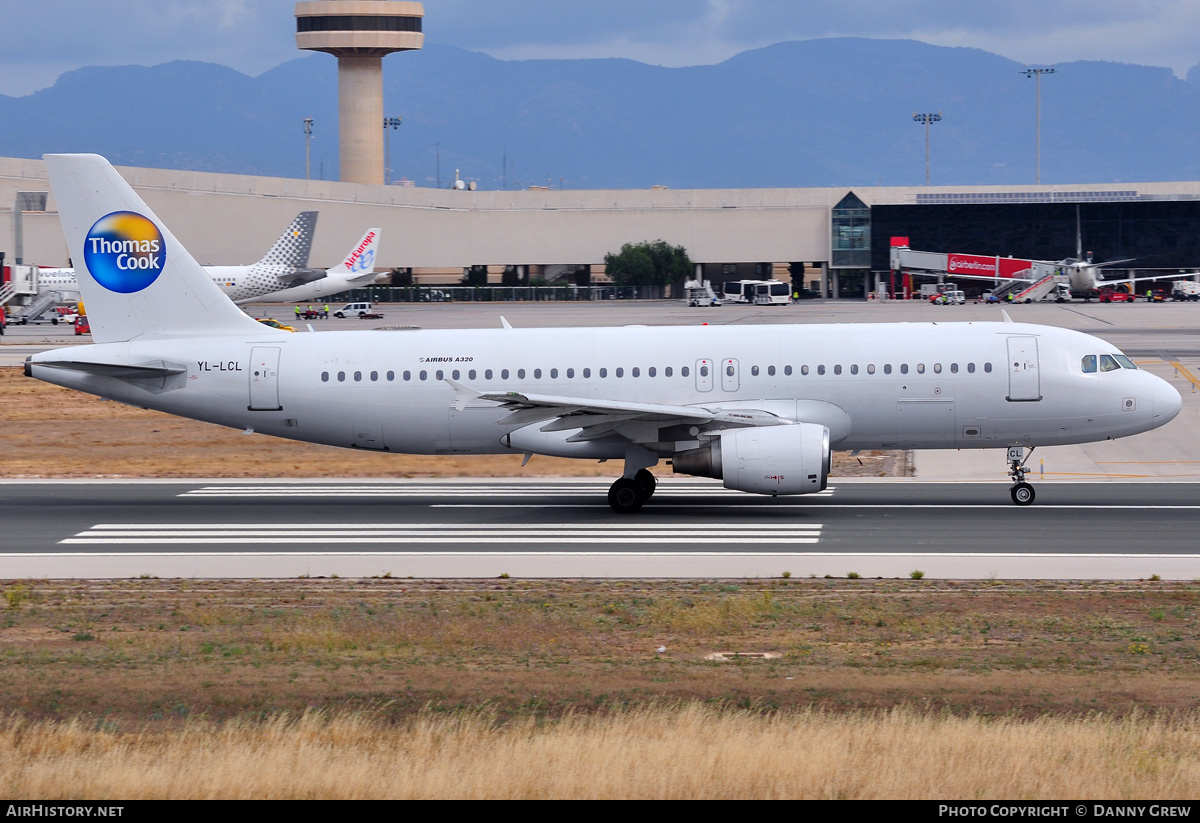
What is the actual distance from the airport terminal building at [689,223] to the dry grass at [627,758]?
142243mm

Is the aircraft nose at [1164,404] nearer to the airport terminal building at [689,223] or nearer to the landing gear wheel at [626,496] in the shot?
the landing gear wheel at [626,496]

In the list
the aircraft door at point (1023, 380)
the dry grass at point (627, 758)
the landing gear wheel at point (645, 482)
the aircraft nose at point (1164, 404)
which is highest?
the aircraft door at point (1023, 380)

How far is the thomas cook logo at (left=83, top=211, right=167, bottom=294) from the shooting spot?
31.0 meters

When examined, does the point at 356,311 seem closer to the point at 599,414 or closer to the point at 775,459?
the point at 599,414

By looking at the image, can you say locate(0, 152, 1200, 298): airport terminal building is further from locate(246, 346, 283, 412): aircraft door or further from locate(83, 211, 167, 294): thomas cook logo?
locate(246, 346, 283, 412): aircraft door

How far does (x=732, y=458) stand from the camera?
2777cm

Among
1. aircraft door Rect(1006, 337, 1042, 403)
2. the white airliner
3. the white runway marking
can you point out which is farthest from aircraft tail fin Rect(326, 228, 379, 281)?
aircraft door Rect(1006, 337, 1042, 403)

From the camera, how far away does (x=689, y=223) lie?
15988 cm

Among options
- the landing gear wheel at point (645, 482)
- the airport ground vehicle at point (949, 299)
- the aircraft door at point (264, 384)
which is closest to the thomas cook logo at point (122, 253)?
the aircraft door at point (264, 384)

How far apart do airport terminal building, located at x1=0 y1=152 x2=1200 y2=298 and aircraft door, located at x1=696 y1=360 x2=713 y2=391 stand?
126913 millimetres

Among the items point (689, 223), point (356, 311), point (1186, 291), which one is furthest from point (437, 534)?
point (689, 223)

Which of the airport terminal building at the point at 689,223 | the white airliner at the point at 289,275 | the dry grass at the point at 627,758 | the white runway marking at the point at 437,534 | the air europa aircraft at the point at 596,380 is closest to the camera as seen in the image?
the dry grass at the point at 627,758

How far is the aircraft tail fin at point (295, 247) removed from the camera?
114062 mm

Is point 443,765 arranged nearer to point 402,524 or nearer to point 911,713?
point 911,713
